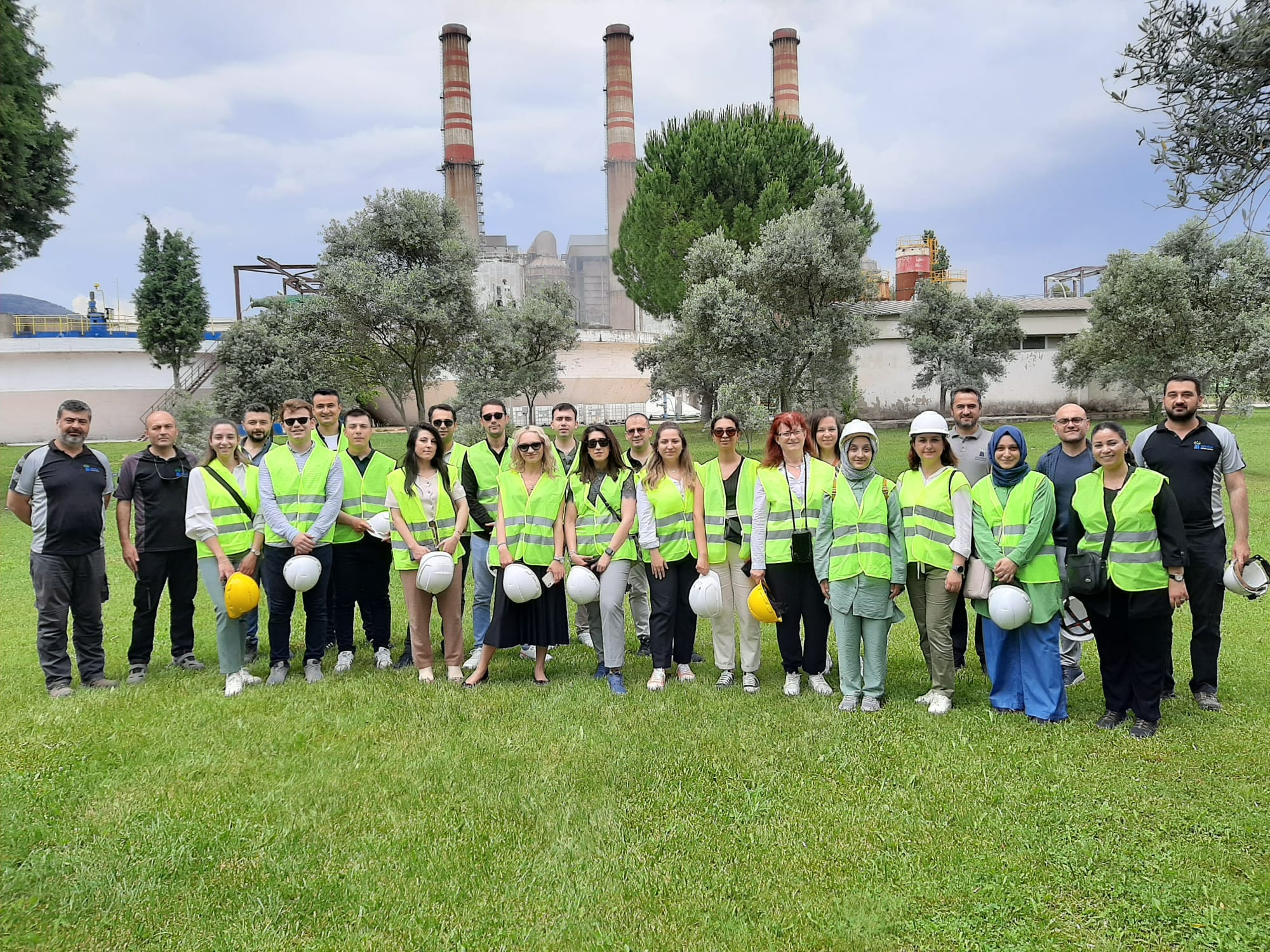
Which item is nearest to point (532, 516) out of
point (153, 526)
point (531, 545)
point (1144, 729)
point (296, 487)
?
point (531, 545)

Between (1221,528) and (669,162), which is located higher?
(669,162)

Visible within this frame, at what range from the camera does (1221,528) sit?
18.6ft

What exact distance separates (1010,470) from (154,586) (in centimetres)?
654

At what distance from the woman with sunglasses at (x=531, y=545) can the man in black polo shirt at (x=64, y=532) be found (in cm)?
297

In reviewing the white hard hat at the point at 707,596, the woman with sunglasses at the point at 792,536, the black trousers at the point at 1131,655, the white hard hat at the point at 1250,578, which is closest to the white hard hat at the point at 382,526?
the white hard hat at the point at 707,596

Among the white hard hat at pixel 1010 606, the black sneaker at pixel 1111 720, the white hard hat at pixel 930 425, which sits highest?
the white hard hat at pixel 930 425

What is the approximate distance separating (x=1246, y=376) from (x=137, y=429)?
42.6 m

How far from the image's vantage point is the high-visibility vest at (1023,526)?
5.42 metres

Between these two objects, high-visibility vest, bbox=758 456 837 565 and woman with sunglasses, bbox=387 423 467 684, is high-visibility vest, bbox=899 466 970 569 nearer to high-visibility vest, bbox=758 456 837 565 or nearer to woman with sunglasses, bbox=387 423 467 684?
high-visibility vest, bbox=758 456 837 565

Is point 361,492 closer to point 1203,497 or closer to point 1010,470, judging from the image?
point 1010,470

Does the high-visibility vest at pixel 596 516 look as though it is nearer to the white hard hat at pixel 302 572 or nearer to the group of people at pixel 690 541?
the group of people at pixel 690 541

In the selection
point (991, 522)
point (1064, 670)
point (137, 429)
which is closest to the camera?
point (991, 522)

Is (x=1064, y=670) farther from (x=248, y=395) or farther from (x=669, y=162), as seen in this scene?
(x=669, y=162)

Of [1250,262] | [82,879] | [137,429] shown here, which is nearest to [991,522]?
[82,879]
